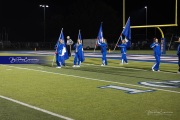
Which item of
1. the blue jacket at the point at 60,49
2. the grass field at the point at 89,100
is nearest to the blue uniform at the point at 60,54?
the blue jacket at the point at 60,49

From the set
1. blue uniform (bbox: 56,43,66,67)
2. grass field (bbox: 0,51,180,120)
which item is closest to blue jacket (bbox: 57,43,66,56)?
blue uniform (bbox: 56,43,66,67)

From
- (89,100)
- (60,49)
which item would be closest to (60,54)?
(60,49)

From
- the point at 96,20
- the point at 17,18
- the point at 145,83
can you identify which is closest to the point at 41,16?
the point at 17,18

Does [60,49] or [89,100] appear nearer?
[89,100]

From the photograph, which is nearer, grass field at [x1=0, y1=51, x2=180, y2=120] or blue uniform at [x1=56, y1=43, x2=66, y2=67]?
grass field at [x1=0, y1=51, x2=180, y2=120]

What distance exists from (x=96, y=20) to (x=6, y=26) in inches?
952

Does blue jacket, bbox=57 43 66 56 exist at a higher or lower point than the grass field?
higher

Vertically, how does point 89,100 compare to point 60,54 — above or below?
below

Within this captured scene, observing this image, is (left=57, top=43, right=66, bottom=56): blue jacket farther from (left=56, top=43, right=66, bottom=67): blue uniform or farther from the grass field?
the grass field

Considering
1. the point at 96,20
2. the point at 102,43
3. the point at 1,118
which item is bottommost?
the point at 1,118

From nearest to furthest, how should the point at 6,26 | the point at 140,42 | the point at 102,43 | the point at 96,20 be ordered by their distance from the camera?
the point at 102,43
the point at 140,42
the point at 96,20
the point at 6,26

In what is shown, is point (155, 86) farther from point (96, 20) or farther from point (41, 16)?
point (41, 16)

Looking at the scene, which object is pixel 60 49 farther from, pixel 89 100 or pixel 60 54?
pixel 89 100

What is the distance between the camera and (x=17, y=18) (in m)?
86.9
